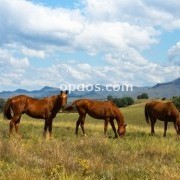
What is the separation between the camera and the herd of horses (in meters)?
18.7

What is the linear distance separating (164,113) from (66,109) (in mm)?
6089

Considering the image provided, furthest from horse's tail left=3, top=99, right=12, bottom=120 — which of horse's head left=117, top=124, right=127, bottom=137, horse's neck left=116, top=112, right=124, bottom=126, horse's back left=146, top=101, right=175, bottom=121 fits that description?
horse's back left=146, top=101, right=175, bottom=121

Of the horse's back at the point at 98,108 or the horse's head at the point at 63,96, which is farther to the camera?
the horse's back at the point at 98,108

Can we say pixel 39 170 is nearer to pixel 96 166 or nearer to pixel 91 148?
pixel 96 166

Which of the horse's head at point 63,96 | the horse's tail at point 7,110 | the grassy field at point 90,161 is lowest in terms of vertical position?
the grassy field at point 90,161

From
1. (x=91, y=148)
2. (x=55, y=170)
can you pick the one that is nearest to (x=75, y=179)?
(x=55, y=170)

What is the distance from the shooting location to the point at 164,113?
23938mm

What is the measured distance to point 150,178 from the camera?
9.06 meters

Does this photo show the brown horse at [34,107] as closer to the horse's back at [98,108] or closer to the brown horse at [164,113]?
the horse's back at [98,108]

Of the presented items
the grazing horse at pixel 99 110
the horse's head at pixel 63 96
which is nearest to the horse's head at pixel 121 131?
the grazing horse at pixel 99 110

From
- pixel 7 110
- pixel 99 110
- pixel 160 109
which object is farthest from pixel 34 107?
pixel 160 109

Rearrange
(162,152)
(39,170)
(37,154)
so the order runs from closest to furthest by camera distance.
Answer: (39,170), (37,154), (162,152)

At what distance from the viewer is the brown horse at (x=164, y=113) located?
23056mm

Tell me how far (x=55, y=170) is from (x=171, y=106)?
619 inches
